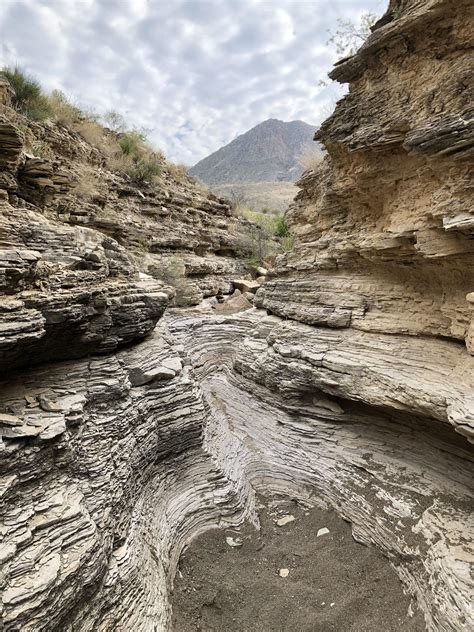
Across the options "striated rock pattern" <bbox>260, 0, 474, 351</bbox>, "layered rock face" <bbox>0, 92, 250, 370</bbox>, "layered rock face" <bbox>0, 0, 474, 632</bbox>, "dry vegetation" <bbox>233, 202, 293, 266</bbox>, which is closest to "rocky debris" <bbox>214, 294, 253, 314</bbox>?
"layered rock face" <bbox>0, 92, 250, 370</bbox>

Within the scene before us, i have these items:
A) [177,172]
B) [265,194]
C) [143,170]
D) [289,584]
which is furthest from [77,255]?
[265,194]

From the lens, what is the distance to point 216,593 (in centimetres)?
458

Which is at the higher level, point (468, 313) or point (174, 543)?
point (468, 313)

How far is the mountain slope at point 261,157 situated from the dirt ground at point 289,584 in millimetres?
52450

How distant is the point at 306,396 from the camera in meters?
6.51

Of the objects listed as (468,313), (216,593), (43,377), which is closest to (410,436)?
(468,313)

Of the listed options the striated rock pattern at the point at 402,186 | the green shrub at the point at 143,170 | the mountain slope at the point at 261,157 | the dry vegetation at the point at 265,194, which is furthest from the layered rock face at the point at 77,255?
the mountain slope at the point at 261,157

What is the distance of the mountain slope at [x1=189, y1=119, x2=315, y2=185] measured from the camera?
58.0 metres

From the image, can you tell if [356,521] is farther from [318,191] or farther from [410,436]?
[318,191]

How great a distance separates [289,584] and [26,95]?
13.7 meters

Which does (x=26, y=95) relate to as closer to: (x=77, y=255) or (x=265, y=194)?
(x=77, y=255)

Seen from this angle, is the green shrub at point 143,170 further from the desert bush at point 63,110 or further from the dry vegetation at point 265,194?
the dry vegetation at point 265,194

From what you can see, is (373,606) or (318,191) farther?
(318,191)

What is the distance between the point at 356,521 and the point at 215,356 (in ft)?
13.9
